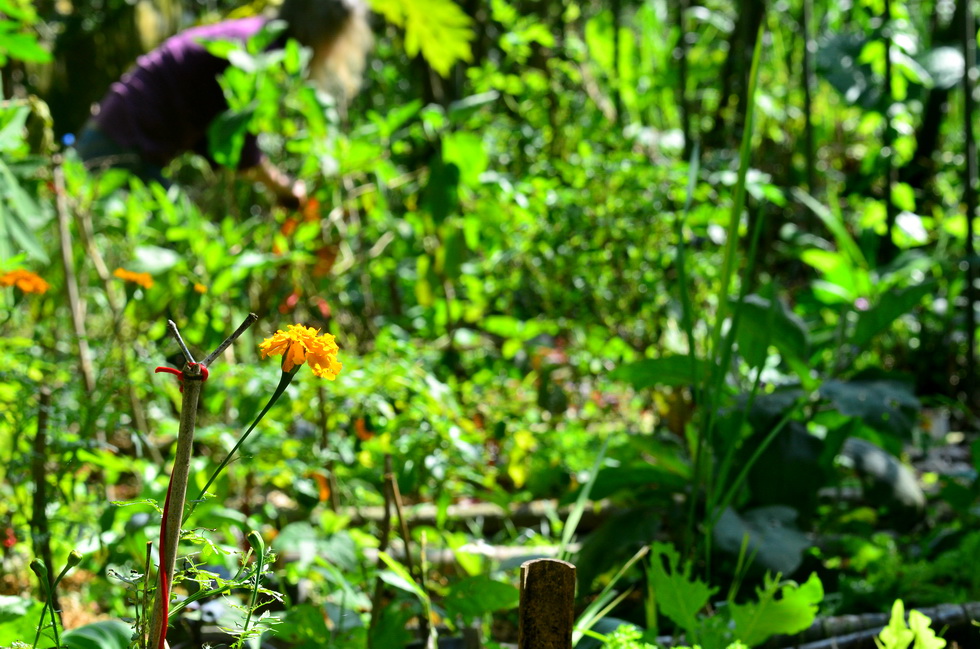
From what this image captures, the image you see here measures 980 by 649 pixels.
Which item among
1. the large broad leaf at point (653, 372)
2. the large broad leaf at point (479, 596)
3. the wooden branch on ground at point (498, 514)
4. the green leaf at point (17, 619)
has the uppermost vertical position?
the green leaf at point (17, 619)

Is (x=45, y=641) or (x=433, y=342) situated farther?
(x=433, y=342)

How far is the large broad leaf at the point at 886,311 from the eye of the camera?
165 cm

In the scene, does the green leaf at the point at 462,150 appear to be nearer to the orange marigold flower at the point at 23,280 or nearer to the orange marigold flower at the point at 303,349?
the orange marigold flower at the point at 23,280

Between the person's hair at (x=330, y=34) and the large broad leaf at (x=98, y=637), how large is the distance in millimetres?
2184

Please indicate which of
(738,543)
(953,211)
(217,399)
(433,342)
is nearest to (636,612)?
(738,543)

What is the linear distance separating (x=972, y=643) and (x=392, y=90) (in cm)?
405

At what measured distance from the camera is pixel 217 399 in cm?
163

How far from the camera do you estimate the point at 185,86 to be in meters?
2.77

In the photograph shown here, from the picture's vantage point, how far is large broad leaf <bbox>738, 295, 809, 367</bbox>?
1569 millimetres

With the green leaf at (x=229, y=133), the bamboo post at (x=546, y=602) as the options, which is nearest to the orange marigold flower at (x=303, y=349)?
the bamboo post at (x=546, y=602)

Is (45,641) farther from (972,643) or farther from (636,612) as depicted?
(972,643)

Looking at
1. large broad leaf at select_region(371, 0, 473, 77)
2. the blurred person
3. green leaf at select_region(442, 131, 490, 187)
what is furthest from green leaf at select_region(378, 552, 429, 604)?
the blurred person

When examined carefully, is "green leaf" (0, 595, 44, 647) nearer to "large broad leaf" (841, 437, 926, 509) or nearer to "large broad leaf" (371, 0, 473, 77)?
"large broad leaf" (841, 437, 926, 509)

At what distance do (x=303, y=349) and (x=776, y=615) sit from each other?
697mm
